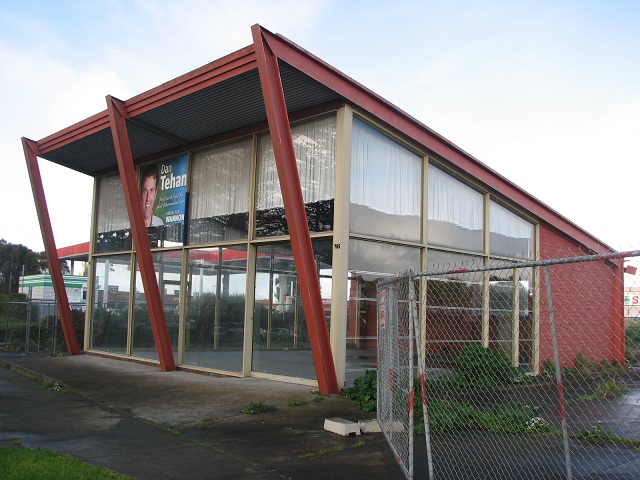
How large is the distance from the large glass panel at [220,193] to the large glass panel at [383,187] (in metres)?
2.84

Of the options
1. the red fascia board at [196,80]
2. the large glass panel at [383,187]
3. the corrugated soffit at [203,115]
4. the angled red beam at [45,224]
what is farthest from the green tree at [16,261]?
the large glass panel at [383,187]

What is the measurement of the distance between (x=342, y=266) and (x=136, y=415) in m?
4.22

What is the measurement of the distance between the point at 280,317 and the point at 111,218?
25.6 feet

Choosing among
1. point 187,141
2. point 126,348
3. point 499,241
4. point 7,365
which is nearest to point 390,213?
point 499,241

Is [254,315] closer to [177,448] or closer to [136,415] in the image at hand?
[136,415]

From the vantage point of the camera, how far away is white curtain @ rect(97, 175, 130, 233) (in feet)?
55.3

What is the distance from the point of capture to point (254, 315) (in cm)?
1242

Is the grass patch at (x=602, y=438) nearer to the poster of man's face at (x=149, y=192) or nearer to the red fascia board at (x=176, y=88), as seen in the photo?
the red fascia board at (x=176, y=88)

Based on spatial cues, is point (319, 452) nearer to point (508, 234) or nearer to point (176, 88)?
point (176, 88)

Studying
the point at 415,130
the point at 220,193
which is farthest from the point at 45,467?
the point at 415,130

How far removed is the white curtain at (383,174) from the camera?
11.2 metres

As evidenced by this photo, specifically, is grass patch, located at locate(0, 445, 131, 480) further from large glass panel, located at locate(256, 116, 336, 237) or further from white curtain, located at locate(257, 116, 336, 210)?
white curtain, located at locate(257, 116, 336, 210)

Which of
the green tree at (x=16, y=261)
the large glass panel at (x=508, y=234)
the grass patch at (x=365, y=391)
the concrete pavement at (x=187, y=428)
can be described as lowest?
the concrete pavement at (x=187, y=428)

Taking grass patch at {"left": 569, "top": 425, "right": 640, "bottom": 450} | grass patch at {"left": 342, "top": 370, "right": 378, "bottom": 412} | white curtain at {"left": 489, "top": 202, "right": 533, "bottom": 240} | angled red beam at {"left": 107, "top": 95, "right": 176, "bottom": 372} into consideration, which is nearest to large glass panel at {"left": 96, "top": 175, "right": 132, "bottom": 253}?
angled red beam at {"left": 107, "top": 95, "right": 176, "bottom": 372}
